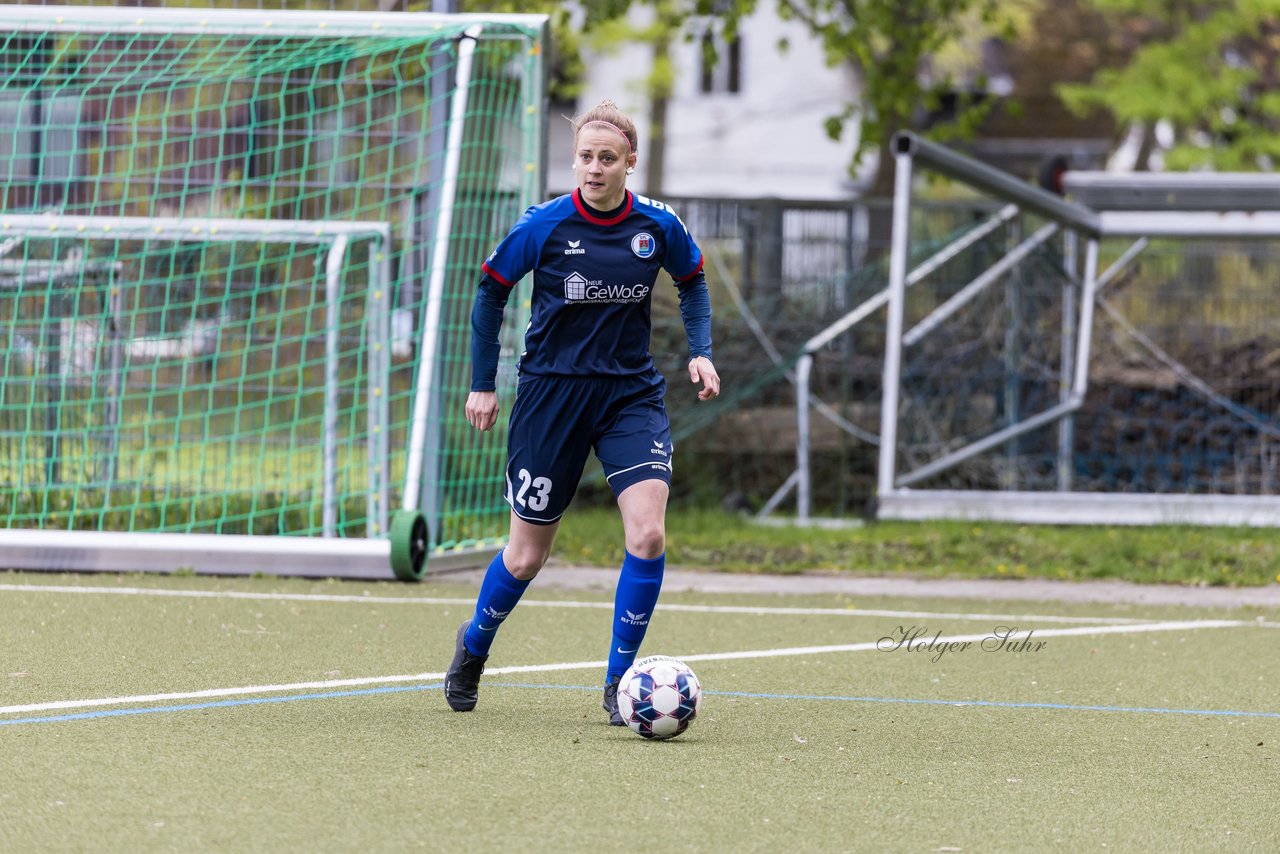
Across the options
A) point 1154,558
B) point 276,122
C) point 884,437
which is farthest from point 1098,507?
point 276,122

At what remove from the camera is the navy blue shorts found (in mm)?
5238

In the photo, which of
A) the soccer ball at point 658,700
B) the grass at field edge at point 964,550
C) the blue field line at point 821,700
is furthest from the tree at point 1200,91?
the soccer ball at point 658,700

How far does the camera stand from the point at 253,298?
10164mm

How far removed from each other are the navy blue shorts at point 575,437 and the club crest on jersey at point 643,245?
1.19ft

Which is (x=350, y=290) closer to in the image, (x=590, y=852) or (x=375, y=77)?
(x=375, y=77)

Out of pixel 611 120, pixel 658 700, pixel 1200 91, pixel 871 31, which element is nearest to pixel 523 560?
pixel 658 700

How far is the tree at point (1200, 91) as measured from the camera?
23750 mm

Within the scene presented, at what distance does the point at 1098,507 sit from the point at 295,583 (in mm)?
4643

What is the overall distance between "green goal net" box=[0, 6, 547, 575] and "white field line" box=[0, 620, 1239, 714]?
224cm

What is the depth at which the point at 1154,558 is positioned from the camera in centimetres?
980

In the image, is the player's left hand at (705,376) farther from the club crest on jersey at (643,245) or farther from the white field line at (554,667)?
the white field line at (554,667)

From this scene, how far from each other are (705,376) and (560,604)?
3034mm

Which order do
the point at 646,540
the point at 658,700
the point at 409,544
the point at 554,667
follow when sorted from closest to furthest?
the point at 658,700 < the point at 646,540 < the point at 554,667 < the point at 409,544

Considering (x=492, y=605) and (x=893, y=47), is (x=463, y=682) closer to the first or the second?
(x=492, y=605)
